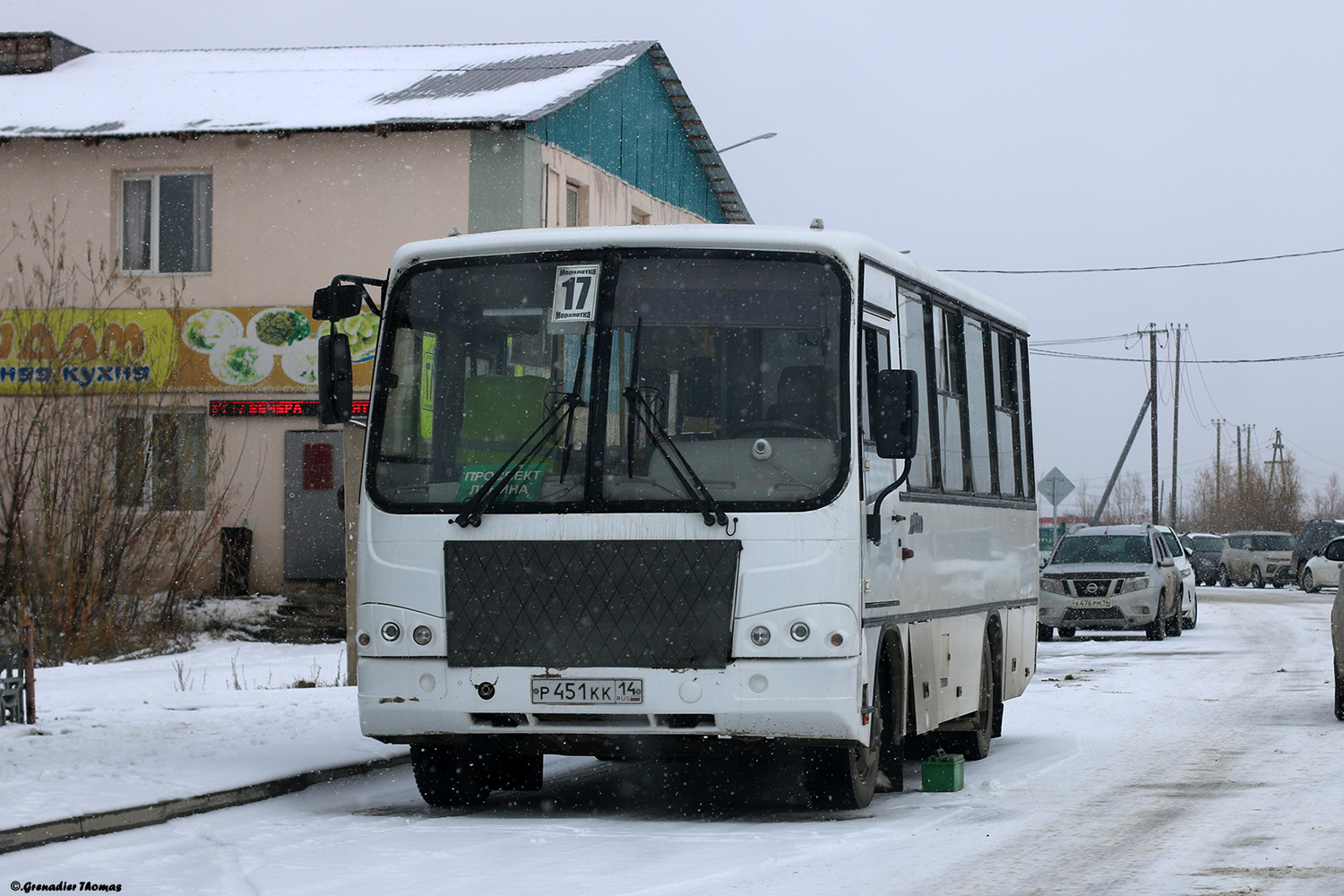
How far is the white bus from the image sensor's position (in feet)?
30.5

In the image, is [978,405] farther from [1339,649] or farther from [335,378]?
[335,378]

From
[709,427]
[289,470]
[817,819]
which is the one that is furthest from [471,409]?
[289,470]

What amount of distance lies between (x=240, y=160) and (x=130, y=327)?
9.87 ft

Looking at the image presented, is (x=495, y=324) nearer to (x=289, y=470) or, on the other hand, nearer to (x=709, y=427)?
(x=709, y=427)

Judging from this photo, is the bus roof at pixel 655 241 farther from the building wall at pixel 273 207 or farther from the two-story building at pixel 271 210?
the building wall at pixel 273 207

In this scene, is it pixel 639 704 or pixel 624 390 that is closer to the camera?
pixel 639 704

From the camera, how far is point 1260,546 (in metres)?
61.8

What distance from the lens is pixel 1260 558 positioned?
61.6 m

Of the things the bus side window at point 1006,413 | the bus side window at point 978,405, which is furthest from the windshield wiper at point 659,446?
the bus side window at point 1006,413

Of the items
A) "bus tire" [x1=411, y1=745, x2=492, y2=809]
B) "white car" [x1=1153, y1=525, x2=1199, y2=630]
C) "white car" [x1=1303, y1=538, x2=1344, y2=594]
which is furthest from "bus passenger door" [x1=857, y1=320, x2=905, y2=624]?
"white car" [x1=1303, y1=538, x2=1344, y2=594]

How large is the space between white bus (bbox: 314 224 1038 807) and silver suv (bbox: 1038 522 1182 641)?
804 inches

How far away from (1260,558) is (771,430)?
5528 cm

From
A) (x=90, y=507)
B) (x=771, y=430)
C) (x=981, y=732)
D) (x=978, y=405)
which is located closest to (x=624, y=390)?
(x=771, y=430)

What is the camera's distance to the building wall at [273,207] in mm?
28656
